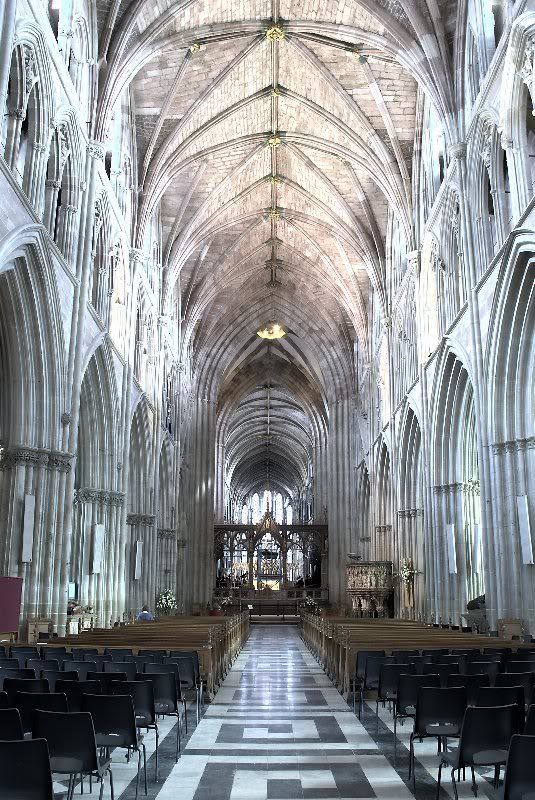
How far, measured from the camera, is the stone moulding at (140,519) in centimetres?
2870

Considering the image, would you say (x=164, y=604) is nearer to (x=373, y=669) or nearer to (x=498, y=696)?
(x=373, y=669)

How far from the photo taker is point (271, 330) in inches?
1907

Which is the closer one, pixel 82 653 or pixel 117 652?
pixel 82 653

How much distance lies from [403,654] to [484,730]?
193 inches

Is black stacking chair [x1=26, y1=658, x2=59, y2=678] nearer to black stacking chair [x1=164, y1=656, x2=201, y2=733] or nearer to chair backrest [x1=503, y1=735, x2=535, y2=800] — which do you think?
black stacking chair [x1=164, y1=656, x2=201, y2=733]

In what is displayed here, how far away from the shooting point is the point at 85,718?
566 cm

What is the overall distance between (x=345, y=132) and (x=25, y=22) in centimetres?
1616

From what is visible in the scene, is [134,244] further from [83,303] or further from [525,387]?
[525,387]

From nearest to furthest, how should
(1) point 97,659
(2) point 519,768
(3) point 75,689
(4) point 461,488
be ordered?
(2) point 519,768 → (3) point 75,689 → (1) point 97,659 → (4) point 461,488

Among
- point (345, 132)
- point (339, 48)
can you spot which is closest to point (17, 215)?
point (339, 48)

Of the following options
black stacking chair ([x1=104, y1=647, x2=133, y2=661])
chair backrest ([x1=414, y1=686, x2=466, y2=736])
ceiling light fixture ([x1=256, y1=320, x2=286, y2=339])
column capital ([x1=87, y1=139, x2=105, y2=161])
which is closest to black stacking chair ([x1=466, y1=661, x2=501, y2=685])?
chair backrest ([x1=414, y1=686, x2=466, y2=736])

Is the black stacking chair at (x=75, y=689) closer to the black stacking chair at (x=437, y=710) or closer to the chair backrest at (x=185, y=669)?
the chair backrest at (x=185, y=669)

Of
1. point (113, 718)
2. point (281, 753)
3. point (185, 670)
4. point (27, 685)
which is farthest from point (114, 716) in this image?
point (185, 670)

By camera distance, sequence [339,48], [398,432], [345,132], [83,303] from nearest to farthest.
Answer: [83,303], [339,48], [345,132], [398,432]
